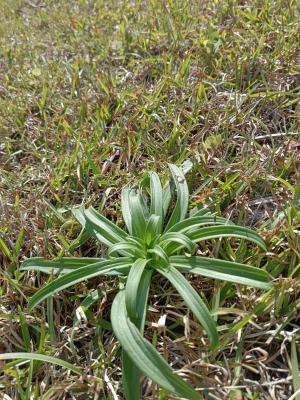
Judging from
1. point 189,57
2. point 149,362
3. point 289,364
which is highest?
point 189,57

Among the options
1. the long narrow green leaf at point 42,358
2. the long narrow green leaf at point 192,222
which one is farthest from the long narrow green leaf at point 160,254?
the long narrow green leaf at point 42,358

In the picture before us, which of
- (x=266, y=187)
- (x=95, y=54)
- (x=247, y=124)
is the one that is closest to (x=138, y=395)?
(x=266, y=187)

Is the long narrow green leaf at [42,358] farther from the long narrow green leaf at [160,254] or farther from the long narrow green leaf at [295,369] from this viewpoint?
the long narrow green leaf at [295,369]

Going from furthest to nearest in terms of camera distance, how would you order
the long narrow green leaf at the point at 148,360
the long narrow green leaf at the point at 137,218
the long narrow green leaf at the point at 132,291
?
the long narrow green leaf at the point at 137,218
the long narrow green leaf at the point at 132,291
the long narrow green leaf at the point at 148,360

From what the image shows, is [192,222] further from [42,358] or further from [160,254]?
[42,358]

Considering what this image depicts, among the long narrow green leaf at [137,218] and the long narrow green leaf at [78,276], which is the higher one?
the long narrow green leaf at [137,218]

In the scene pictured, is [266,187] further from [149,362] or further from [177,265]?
[149,362]

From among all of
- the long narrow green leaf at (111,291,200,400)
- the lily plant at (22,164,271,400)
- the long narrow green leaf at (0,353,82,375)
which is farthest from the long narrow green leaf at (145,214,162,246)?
the long narrow green leaf at (0,353,82,375)
